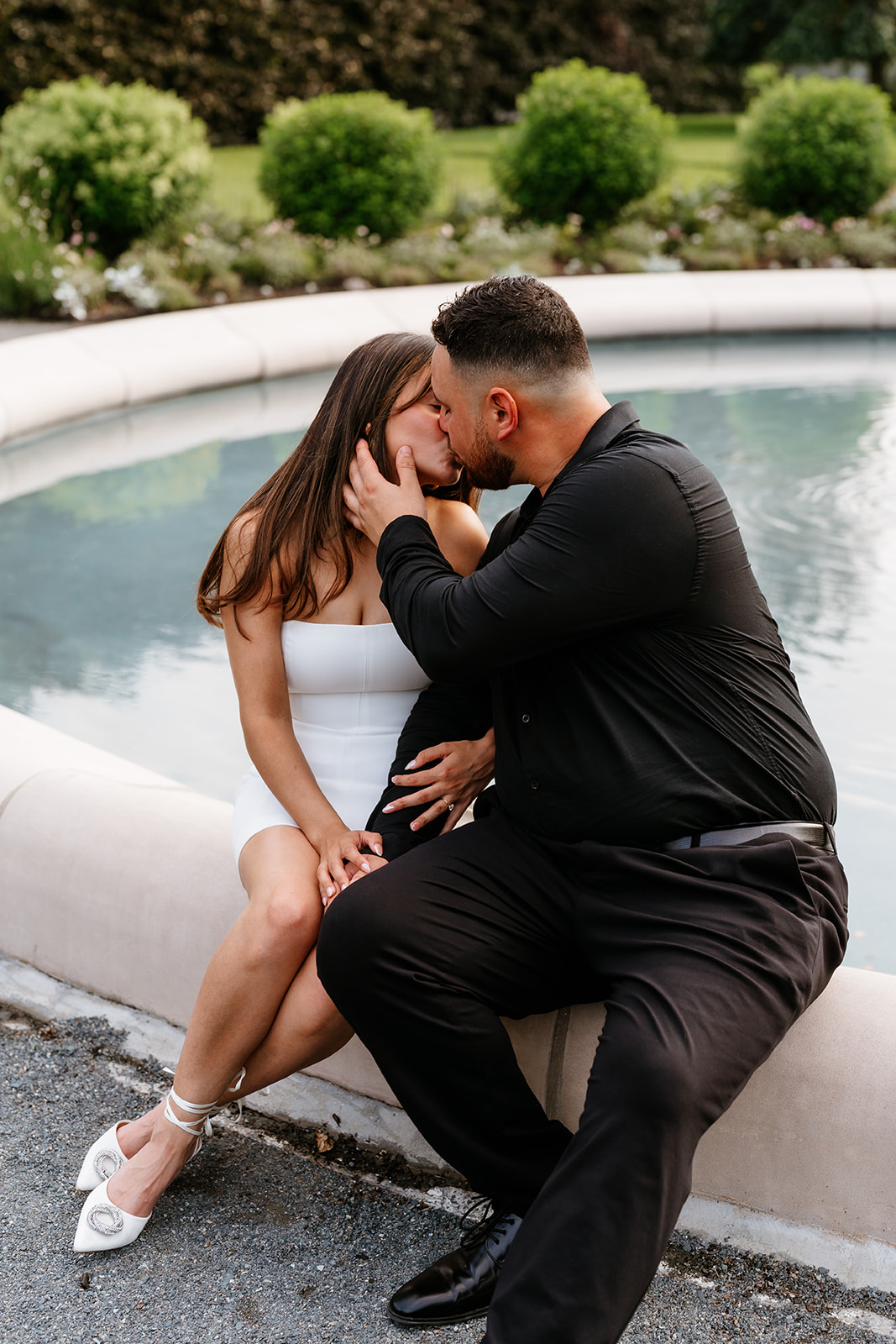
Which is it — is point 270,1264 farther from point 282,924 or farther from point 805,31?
point 805,31

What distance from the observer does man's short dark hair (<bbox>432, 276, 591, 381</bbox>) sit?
7.28 feet

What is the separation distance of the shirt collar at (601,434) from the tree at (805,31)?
81.6 ft

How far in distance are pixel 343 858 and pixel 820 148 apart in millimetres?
12865

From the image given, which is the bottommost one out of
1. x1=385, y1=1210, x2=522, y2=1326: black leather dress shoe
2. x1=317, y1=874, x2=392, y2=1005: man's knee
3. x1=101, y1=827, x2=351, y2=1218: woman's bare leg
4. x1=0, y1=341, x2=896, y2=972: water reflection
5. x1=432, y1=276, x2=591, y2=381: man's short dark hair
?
x1=0, y1=341, x2=896, y2=972: water reflection

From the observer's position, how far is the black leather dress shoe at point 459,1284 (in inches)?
77.9

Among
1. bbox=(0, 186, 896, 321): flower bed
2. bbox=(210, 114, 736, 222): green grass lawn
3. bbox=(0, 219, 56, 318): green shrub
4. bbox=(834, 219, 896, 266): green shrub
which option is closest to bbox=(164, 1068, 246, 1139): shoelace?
bbox=(0, 186, 896, 321): flower bed

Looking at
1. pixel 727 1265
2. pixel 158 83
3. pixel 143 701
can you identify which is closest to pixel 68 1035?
pixel 727 1265

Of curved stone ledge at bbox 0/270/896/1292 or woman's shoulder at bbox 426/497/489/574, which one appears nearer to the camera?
curved stone ledge at bbox 0/270/896/1292

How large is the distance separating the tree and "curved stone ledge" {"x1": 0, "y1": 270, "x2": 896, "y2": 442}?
48.8 ft

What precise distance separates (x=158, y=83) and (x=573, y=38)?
28.1 feet

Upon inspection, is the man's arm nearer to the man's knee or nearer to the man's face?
the man's face

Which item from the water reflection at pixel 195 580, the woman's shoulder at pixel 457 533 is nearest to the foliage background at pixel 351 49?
the water reflection at pixel 195 580

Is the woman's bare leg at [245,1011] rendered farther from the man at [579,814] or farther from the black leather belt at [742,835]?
the black leather belt at [742,835]

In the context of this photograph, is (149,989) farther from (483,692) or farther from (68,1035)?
(483,692)
